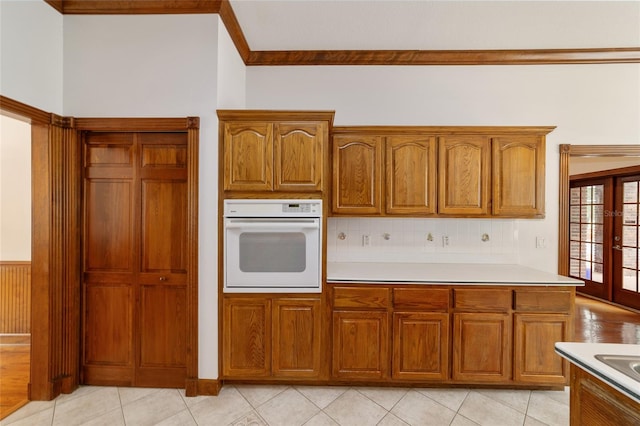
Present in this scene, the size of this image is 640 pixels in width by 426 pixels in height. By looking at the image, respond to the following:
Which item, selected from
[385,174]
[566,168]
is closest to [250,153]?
[385,174]

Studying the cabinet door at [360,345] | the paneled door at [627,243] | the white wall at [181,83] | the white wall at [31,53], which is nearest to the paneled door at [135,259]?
the white wall at [181,83]

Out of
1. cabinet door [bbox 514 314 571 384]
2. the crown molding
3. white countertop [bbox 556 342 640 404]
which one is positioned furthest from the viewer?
the crown molding

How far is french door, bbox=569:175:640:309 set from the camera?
4422mm

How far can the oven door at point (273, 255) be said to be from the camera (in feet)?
7.46

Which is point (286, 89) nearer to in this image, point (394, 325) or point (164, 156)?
point (164, 156)

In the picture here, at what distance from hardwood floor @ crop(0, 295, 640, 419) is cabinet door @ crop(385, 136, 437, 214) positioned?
Result: 2.55m

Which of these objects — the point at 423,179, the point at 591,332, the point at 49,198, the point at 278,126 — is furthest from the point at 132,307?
the point at 591,332

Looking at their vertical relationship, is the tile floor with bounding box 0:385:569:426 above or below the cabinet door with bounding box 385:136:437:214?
below

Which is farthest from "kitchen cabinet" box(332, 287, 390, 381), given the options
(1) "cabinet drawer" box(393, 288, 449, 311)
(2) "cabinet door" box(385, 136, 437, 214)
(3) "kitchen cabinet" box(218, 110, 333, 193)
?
(3) "kitchen cabinet" box(218, 110, 333, 193)

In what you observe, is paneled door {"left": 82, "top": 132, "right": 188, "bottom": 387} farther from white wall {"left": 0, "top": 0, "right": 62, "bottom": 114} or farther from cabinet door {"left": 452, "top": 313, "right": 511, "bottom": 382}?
cabinet door {"left": 452, "top": 313, "right": 511, "bottom": 382}

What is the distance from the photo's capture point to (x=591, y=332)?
3574mm

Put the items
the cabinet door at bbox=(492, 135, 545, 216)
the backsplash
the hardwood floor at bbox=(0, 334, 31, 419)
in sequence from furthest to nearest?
the backsplash, the cabinet door at bbox=(492, 135, 545, 216), the hardwood floor at bbox=(0, 334, 31, 419)

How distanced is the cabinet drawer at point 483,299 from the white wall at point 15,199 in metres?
4.44

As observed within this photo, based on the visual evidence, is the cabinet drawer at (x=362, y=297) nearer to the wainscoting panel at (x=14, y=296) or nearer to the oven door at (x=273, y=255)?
the oven door at (x=273, y=255)
